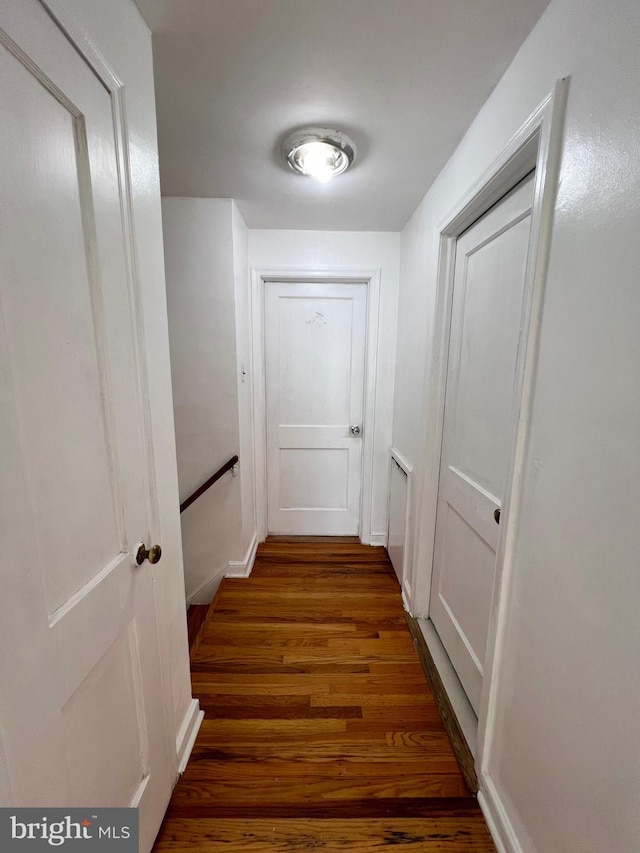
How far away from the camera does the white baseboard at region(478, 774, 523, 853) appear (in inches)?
34.6

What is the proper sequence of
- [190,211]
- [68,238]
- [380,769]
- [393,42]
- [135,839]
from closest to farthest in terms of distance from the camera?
[68,238]
[135,839]
[393,42]
[380,769]
[190,211]

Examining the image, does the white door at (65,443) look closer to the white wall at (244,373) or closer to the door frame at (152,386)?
the door frame at (152,386)

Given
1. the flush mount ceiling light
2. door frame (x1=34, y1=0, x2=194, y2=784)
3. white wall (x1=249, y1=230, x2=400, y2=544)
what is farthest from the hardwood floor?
the flush mount ceiling light

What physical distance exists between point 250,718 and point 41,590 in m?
1.17

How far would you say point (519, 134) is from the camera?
2.86ft

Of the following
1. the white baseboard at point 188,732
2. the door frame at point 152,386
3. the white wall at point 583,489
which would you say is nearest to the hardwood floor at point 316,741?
the white baseboard at point 188,732

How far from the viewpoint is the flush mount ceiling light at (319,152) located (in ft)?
4.08

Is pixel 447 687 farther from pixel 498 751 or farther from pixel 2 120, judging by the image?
pixel 2 120

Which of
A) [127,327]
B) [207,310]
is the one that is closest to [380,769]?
[127,327]

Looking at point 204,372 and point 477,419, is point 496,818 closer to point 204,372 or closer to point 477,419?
point 477,419

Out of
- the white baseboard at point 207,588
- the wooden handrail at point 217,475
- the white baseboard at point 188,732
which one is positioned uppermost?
the wooden handrail at point 217,475

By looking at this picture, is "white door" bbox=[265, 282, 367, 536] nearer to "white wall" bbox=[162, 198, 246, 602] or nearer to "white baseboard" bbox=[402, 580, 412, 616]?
"white wall" bbox=[162, 198, 246, 602]

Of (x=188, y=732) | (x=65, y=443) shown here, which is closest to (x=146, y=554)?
(x=65, y=443)

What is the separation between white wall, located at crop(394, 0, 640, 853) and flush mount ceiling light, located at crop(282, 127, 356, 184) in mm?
583
